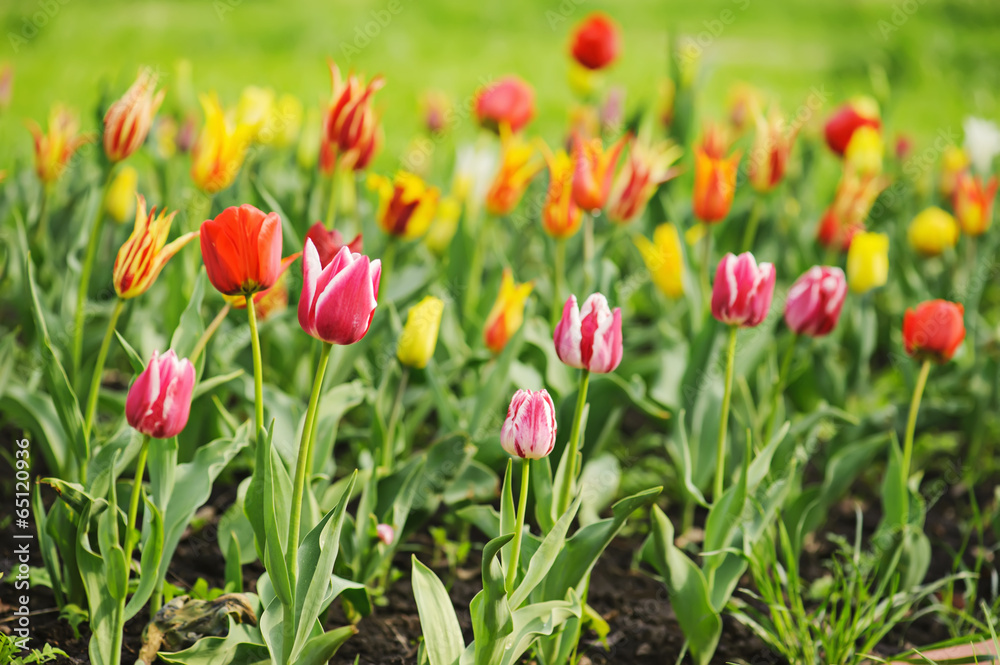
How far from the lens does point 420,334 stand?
1718mm

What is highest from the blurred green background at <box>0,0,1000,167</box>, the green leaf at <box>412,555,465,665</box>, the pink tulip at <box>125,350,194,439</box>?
the pink tulip at <box>125,350,194,439</box>

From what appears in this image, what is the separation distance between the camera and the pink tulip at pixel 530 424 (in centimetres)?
123

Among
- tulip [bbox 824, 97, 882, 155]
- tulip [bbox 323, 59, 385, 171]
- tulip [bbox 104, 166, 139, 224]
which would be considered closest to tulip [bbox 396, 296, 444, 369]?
tulip [bbox 323, 59, 385, 171]

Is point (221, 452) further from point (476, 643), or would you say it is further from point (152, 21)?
point (152, 21)

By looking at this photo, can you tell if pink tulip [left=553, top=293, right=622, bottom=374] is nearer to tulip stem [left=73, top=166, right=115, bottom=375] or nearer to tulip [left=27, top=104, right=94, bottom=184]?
tulip stem [left=73, top=166, right=115, bottom=375]

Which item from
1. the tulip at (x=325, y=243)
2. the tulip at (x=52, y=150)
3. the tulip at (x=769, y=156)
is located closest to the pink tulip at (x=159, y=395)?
the tulip at (x=325, y=243)

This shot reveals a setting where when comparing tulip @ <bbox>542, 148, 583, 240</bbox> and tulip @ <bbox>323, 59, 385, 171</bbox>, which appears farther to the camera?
tulip @ <bbox>542, 148, 583, 240</bbox>

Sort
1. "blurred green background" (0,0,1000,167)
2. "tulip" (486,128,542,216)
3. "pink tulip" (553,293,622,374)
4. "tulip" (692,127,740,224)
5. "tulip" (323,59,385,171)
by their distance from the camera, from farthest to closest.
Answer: "blurred green background" (0,0,1000,167) < "tulip" (486,128,542,216) < "tulip" (692,127,740,224) < "tulip" (323,59,385,171) < "pink tulip" (553,293,622,374)

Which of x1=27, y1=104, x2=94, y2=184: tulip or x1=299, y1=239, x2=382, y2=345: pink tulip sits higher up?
x1=299, y1=239, x2=382, y2=345: pink tulip

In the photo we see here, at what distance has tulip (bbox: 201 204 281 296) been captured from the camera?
Answer: 120 cm

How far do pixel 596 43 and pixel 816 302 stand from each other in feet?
5.20

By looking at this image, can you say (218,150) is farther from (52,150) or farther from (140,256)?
(140,256)

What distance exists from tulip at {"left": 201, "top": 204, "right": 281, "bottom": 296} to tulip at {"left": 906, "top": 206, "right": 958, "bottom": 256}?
2182 millimetres

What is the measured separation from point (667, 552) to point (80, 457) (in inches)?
40.3
